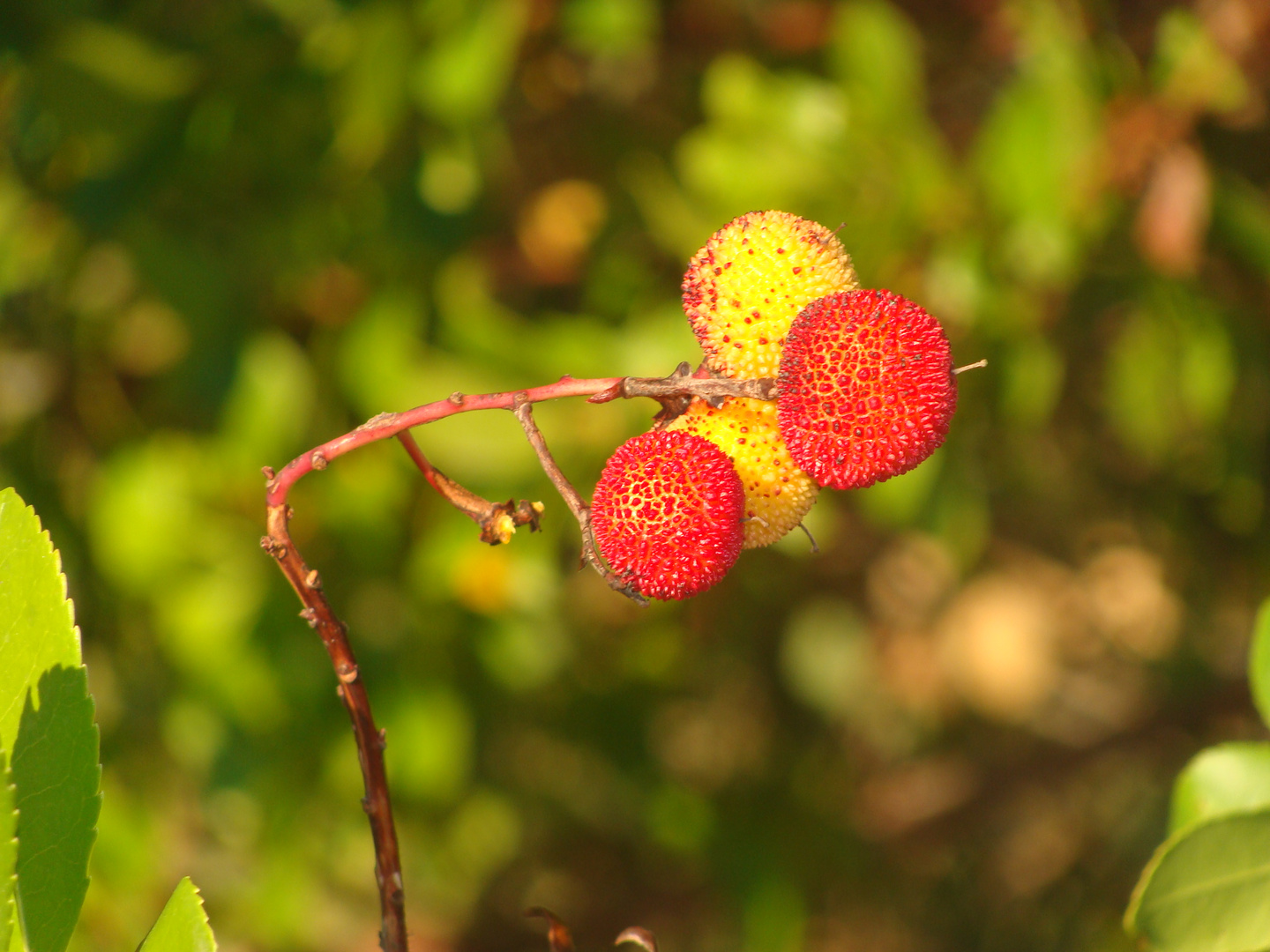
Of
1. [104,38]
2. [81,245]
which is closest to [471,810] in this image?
[81,245]

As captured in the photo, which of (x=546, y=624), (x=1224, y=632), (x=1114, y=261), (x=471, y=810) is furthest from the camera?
(x=1224, y=632)

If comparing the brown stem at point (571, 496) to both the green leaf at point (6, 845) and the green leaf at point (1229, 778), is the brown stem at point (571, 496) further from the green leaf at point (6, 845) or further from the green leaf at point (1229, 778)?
the green leaf at point (1229, 778)

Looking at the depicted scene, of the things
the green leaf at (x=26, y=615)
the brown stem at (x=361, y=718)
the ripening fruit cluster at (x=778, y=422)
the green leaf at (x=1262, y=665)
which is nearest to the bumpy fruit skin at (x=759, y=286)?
the ripening fruit cluster at (x=778, y=422)

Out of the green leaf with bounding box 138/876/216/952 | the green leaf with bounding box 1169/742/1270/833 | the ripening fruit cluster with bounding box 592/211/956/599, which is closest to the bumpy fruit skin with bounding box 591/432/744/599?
the ripening fruit cluster with bounding box 592/211/956/599

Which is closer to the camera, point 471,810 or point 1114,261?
point 1114,261

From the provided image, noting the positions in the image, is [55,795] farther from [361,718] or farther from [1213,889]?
[1213,889]

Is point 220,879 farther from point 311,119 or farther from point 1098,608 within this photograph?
point 1098,608
